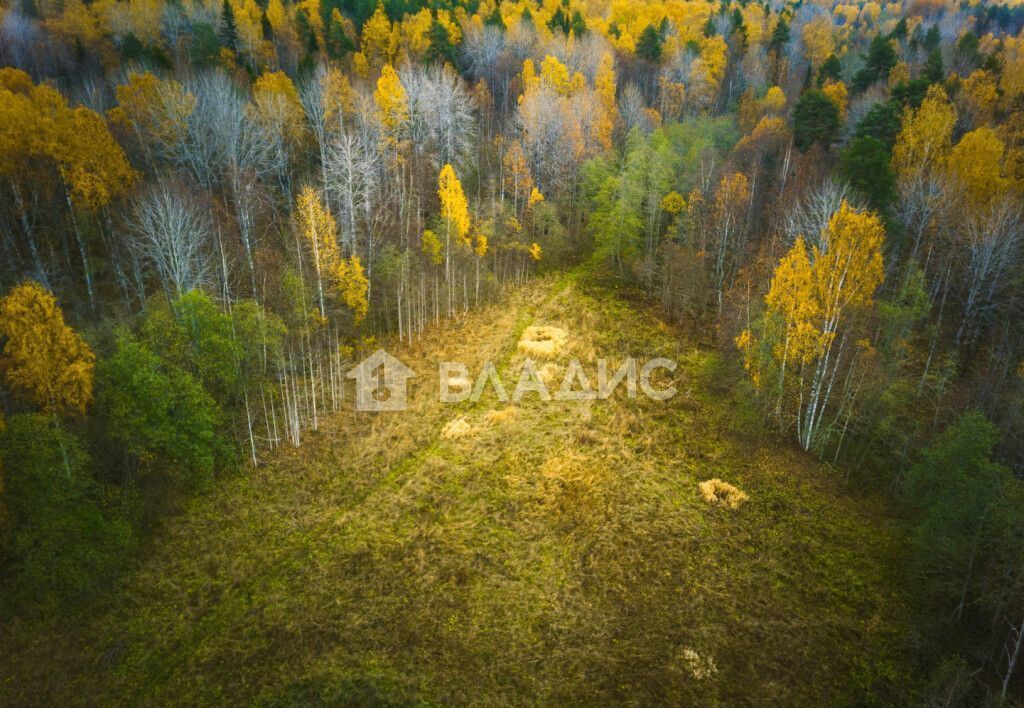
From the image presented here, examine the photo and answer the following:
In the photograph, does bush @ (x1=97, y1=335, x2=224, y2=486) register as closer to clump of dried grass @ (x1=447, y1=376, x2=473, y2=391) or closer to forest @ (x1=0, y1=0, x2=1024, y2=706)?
forest @ (x1=0, y1=0, x2=1024, y2=706)

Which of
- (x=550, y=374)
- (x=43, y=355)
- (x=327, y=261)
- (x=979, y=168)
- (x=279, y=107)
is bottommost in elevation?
(x=550, y=374)

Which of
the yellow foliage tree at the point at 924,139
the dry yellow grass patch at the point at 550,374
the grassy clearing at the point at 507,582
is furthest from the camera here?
the yellow foliage tree at the point at 924,139

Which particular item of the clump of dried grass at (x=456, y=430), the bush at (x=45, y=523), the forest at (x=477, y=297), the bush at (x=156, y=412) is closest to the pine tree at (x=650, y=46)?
the forest at (x=477, y=297)

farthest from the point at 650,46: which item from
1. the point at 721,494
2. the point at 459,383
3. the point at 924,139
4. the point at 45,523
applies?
the point at 45,523

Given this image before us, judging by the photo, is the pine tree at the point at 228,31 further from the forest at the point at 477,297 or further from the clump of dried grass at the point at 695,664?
the clump of dried grass at the point at 695,664

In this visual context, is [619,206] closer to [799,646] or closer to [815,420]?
[815,420]

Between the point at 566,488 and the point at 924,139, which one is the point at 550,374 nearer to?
the point at 566,488
